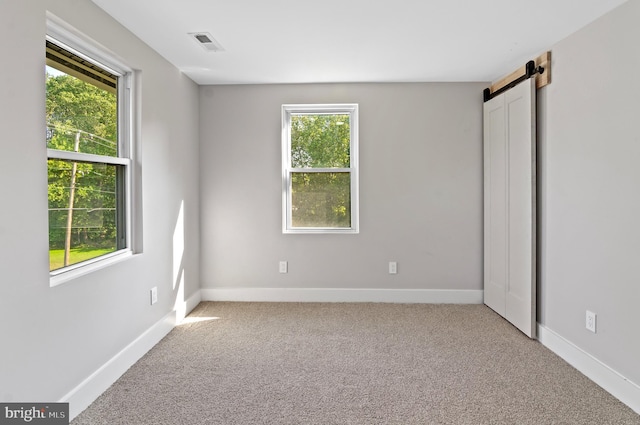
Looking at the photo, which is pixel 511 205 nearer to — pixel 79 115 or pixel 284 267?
pixel 284 267

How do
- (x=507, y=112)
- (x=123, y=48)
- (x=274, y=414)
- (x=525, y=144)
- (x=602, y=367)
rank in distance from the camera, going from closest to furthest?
(x=274, y=414), (x=602, y=367), (x=123, y=48), (x=525, y=144), (x=507, y=112)

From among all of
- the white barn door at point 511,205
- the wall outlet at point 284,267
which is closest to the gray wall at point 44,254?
the wall outlet at point 284,267

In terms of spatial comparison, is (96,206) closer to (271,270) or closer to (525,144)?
(271,270)

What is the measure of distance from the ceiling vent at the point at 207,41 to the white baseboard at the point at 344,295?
2.47 meters

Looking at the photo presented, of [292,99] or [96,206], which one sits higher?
[292,99]

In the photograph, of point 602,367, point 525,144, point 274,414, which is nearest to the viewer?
point 274,414

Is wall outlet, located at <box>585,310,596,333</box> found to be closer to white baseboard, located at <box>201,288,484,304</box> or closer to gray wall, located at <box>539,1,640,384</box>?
gray wall, located at <box>539,1,640,384</box>

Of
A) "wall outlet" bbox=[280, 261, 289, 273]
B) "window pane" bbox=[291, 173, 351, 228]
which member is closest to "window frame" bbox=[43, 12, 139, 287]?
"wall outlet" bbox=[280, 261, 289, 273]

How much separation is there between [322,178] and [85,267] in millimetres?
2661

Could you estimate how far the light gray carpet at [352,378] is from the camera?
2.30m

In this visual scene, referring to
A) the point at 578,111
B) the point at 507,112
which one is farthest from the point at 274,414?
the point at 507,112

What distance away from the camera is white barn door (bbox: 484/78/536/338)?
3.43 meters

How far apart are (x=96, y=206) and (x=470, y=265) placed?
3579 mm

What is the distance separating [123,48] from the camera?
289cm
